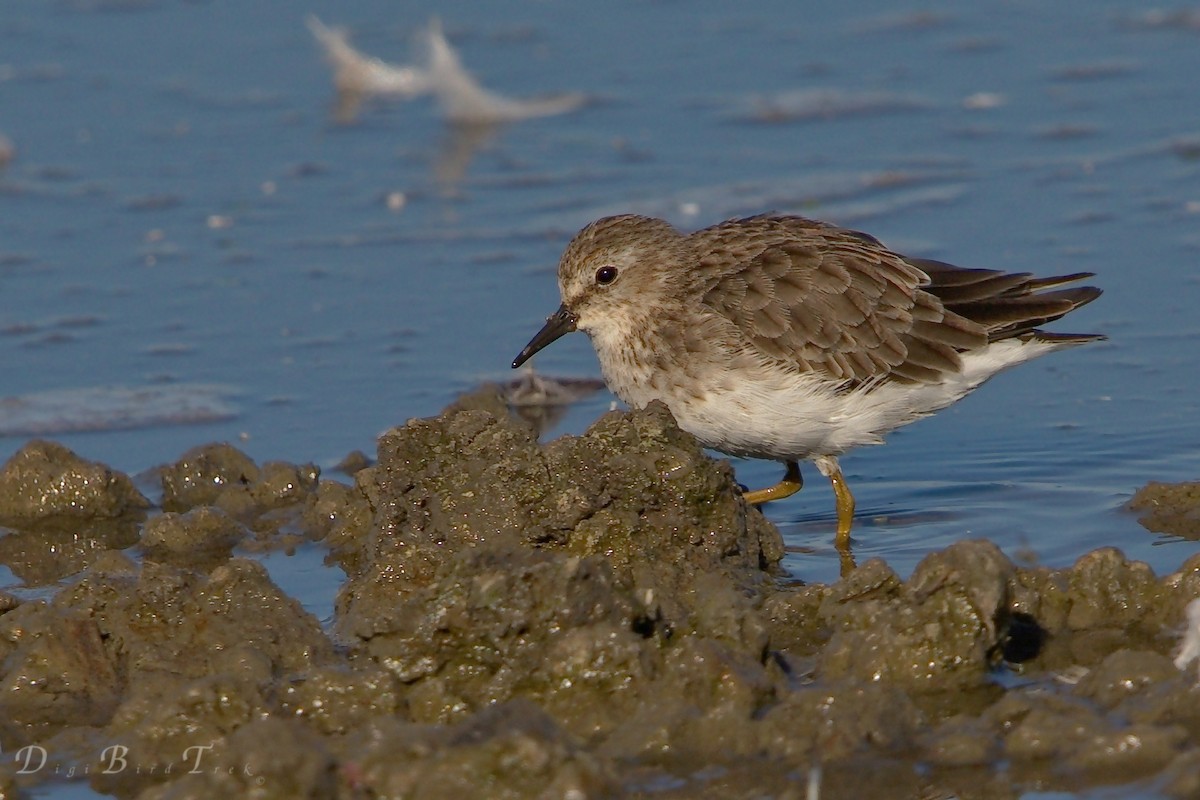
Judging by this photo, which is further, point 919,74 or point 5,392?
point 919,74

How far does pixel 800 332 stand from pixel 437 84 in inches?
264

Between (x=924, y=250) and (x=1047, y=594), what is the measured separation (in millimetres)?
5030

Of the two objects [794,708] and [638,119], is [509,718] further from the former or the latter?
[638,119]

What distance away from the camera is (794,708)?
4.87 meters

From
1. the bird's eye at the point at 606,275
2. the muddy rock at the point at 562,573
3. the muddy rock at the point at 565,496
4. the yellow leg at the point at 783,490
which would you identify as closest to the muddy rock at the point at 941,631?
the muddy rock at the point at 562,573

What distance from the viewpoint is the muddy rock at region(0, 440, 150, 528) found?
768cm

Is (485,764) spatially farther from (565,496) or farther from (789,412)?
(789,412)

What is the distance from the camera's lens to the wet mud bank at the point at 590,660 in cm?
466

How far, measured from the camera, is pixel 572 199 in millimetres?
11805

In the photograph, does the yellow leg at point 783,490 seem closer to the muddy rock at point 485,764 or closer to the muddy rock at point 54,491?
the muddy rock at point 54,491

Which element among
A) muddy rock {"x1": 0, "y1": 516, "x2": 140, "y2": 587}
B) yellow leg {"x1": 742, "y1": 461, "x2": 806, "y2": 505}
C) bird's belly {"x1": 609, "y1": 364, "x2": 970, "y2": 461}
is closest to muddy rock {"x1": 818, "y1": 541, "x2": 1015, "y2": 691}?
bird's belly {"x1": 609, "y1": 364, "x2": 970, "y2": 461}

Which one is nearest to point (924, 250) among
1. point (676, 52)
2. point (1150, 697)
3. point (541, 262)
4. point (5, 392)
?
point (541, 262)

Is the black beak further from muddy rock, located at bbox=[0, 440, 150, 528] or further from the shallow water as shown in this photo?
muddy rock, located at bbox=[0, 440, 150, 528]

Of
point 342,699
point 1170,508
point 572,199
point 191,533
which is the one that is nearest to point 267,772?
point 342,699
